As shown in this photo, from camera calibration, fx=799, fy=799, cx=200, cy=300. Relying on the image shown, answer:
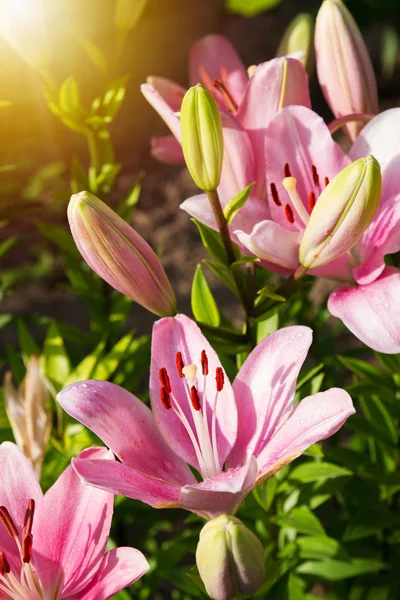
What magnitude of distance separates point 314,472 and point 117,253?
0.34 metres

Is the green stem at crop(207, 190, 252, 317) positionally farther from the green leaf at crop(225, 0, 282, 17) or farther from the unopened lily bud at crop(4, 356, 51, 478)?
the green leaf at crop(225, 0, 282, 17)

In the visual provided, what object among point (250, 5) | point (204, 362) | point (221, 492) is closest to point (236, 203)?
point (204, 362)

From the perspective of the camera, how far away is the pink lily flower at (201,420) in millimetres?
552

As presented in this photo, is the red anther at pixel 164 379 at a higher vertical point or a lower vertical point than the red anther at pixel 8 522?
lower

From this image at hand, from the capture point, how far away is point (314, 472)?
816 millimetres

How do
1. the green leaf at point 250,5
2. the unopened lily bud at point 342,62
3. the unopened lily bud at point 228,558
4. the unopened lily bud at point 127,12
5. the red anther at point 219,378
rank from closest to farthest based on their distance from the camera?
the unopened lily bud at point 228,558 → the red anther at point 219,378 → the unopened lily bud at point 342,62 → the unopened lily bud at point 127,12 → the green leaf at point 250,5

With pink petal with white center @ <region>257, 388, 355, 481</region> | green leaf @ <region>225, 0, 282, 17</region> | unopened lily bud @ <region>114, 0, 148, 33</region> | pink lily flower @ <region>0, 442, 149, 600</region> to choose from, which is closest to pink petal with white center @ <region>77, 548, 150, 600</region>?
pink lily flower @ <region>0, 442, 149, 600</region>

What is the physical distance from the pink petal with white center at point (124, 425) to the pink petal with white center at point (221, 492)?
68mm

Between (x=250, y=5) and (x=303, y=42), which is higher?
(x=303, y=42)

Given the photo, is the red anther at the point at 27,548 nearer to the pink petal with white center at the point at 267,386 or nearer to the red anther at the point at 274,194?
the pink petal with white center at the point at 267,386

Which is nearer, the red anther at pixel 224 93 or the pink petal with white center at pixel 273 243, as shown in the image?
the pink petal with white center at pixel 273 243

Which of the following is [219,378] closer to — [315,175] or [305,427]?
[305,427]

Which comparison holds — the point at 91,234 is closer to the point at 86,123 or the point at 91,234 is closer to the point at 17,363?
the point at 86,123

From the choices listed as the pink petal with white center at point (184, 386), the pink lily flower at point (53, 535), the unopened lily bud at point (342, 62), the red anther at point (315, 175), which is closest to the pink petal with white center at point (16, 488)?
the pink lily flower at point (53, 535)
